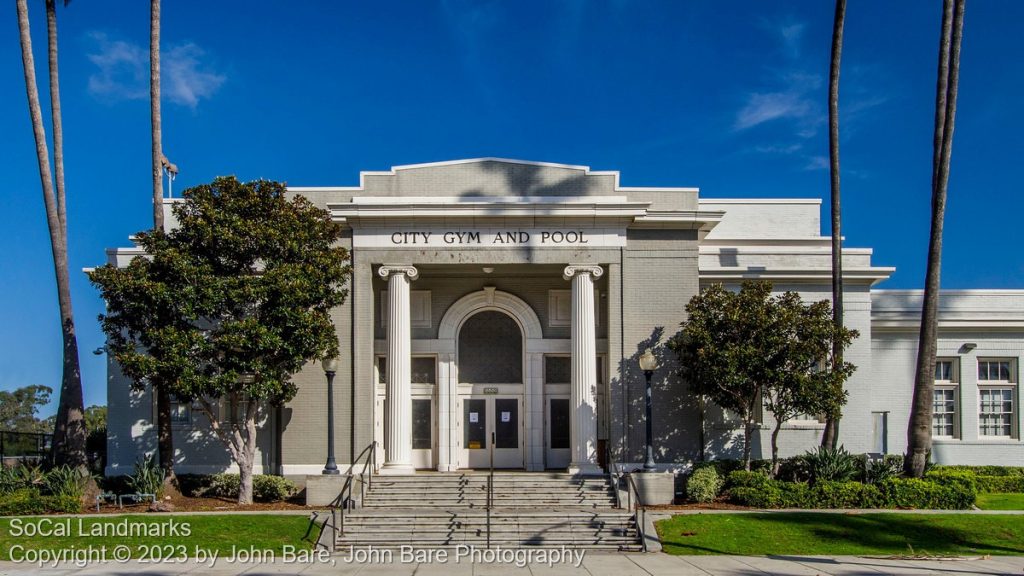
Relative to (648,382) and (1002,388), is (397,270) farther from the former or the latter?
(1002,388)

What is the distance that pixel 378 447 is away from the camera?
996 inches

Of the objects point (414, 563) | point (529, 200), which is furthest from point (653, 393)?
point (414, 563)

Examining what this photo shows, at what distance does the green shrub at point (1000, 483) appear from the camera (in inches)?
1062

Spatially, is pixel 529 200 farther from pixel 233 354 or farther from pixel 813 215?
pixel 813 215

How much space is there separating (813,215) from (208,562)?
22273 millimetres

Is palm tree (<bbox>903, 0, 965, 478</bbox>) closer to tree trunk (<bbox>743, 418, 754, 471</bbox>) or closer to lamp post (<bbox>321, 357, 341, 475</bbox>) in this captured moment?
tree trunk (<bbox>743, 418, 754, 471</bbox>)

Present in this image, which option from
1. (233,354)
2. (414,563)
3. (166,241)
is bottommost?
(414,563)

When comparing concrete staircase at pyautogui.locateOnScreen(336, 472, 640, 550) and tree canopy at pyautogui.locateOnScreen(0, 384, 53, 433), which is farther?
tree canopy at pyautogui.locateOnScreen(0, 384, 53, 433)

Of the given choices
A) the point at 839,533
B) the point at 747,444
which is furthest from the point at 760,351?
the point at 839,533

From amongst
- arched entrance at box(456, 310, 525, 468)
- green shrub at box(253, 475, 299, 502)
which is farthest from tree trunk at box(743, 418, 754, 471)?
green shrub at box(253, 475, 299, 502)

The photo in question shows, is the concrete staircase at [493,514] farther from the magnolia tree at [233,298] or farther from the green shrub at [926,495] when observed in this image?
the green shrub at [926,495]

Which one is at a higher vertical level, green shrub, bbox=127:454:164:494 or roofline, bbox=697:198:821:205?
roofline, bbox=697:198:821:205

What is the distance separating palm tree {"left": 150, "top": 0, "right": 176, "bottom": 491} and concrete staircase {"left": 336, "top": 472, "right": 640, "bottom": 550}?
541cm

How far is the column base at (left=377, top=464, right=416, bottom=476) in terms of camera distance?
23844mm
